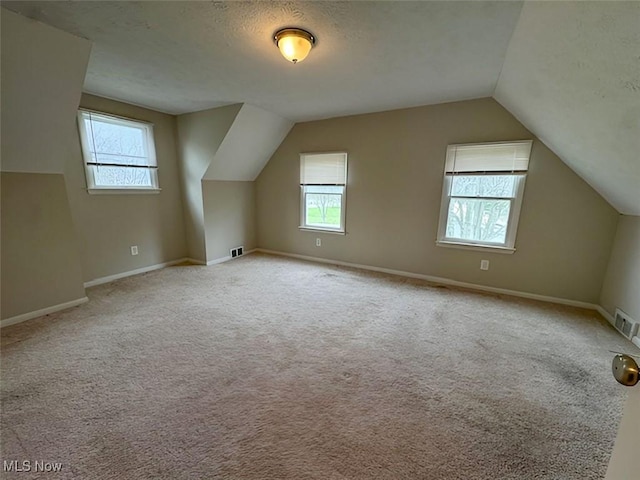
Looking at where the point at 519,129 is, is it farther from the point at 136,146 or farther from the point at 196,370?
the point at 136,146

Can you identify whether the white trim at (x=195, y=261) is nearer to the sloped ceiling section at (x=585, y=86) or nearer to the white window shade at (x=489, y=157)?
the white window shade at (x=489, y=157)

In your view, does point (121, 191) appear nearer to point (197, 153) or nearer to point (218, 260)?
point (197, 153)

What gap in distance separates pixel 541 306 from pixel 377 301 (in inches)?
71.7

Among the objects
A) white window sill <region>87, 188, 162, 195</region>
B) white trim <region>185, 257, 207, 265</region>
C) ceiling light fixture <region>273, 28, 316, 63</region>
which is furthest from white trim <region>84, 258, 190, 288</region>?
ceiling light fixture <region>273, 28, 316, 63</region>

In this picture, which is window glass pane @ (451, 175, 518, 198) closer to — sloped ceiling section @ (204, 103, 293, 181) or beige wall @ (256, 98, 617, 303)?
beige wall @ (256, 98, 617, 303)

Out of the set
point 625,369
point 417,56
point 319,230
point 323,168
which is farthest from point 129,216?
point 625,369

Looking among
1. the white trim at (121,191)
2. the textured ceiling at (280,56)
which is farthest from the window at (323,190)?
the white trim at (121,191)

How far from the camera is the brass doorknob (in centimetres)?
58

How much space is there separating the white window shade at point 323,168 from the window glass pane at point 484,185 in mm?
1589

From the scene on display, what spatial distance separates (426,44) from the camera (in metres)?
2.00

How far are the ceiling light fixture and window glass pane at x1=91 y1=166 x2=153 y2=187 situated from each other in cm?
285

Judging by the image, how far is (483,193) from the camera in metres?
3.23

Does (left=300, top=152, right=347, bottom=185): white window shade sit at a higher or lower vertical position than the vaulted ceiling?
lower

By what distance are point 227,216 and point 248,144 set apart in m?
1.26
